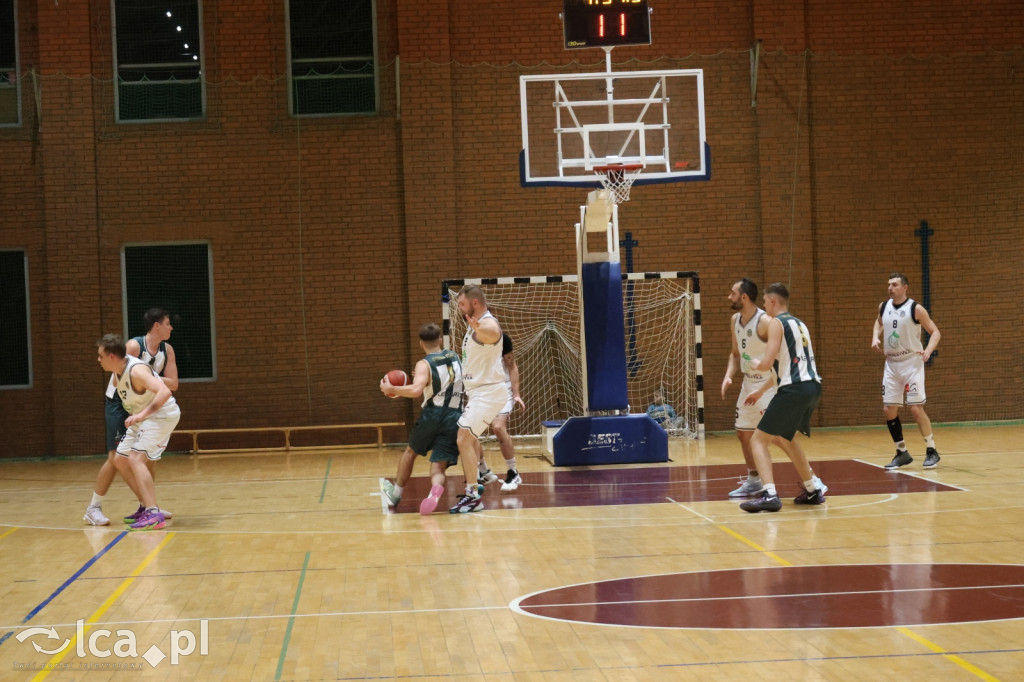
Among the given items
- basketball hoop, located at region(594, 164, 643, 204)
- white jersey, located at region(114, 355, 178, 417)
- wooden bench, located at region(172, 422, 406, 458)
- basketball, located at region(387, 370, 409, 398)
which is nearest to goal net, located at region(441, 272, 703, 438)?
wooden bench, located at region(172, 422, 406, 458)

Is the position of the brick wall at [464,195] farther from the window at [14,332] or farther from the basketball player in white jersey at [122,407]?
the basketball player in white jersey at [122,407]

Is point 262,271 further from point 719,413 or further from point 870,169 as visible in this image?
point 870,169

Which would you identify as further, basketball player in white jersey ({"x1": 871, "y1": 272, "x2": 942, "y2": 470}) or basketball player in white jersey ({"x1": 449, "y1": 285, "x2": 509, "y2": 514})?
basketball player in white jersey ({"x1": 871, "y1": 272, "x2": 942, "y2": 470})

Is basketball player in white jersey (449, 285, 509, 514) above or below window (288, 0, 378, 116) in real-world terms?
below

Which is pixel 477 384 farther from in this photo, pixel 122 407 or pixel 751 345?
pixel 122 407

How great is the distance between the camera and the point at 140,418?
8578 millimetres

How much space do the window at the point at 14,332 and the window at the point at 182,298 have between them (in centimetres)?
144

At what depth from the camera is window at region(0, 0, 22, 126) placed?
15297 millimetres

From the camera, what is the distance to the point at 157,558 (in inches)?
297

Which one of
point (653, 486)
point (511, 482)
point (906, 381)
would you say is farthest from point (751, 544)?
point (906, 381)

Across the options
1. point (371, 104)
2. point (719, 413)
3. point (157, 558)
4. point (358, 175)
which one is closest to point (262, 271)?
point (358, 175)

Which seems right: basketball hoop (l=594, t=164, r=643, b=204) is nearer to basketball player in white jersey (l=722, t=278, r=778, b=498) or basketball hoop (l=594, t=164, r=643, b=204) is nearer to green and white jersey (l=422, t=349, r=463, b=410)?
basketball player in white jersey (l=722, t=278, r=778, b=498)

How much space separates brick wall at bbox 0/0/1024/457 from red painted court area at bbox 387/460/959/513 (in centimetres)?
442

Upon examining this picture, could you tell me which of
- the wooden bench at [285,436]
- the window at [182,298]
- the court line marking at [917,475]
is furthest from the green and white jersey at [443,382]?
the window at [182,298]
